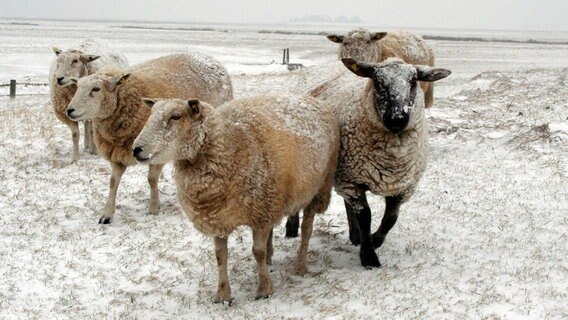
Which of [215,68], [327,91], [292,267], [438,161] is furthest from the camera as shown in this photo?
[438,161]

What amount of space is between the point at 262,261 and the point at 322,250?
1461mm

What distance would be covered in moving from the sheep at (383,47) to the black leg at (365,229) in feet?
14.0

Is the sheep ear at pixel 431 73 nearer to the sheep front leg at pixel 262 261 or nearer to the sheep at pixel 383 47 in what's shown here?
the sheep front leg at pixel 262 261

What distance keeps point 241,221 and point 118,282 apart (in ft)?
5.73

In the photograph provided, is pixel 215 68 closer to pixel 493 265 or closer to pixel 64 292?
pixel 64 292

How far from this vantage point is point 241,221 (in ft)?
16.6

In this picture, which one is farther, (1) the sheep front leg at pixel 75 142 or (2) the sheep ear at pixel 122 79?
(1) the sheep front leg at pixel 75 142

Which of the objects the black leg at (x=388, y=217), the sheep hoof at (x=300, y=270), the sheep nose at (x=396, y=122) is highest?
the sheep nose at (x=396, y=122)

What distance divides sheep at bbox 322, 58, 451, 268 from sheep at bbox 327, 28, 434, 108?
3.79 meters

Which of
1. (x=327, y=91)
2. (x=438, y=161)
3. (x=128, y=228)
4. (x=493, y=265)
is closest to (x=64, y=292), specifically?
(x=128, y=228)

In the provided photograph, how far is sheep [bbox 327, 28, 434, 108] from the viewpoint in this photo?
32.3 feet

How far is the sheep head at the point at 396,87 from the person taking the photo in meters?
5.50

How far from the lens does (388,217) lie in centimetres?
626

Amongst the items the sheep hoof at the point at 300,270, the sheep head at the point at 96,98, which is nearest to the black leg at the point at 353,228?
the sheep hoof at the point at 300,270
